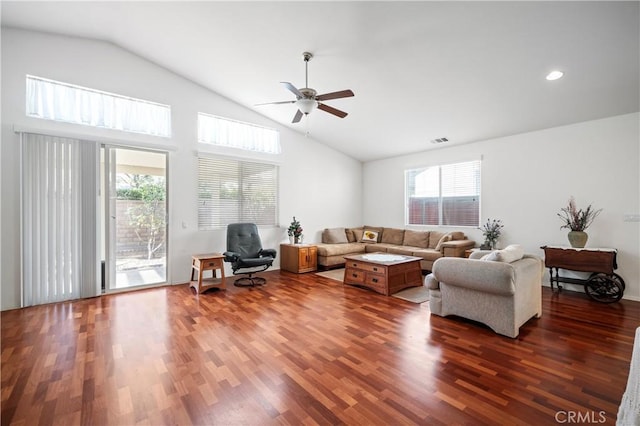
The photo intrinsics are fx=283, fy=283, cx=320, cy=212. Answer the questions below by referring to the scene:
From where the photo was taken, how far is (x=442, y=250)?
210 inches

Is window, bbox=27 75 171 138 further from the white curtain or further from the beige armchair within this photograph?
the beige armchair

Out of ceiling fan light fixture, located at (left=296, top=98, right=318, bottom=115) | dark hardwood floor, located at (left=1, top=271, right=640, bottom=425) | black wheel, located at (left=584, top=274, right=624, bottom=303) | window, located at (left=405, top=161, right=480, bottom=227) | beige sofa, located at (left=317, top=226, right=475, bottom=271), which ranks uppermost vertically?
ceiling fan light fixture, located at (left=296, top=98, right=318, bottom=115)

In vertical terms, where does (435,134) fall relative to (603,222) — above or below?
above

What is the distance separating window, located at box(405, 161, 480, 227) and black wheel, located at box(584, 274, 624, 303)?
193cm

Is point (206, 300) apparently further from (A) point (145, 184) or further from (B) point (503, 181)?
(B) point (503, 181)

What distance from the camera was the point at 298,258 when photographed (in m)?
5.72

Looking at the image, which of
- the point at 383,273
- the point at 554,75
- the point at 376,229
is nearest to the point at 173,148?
the point at 383,273

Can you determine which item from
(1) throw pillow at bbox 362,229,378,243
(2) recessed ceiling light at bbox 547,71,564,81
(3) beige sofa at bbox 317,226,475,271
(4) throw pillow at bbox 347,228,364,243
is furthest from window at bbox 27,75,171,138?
(2) recessed ceiling light at bbox 547,71,564,81

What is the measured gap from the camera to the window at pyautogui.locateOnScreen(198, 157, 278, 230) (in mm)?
5273

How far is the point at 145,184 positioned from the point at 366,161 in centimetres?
532

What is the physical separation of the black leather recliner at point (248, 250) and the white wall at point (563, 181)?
4.13m


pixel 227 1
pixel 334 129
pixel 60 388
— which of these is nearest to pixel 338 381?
pixel 60 388

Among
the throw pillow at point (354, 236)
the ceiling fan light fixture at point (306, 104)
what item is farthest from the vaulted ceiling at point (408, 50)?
the throw pillow at point (354, 236)

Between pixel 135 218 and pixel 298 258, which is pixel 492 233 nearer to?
pixel 298 258
